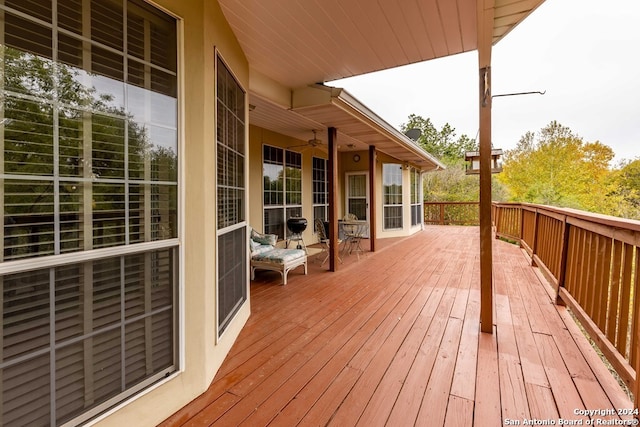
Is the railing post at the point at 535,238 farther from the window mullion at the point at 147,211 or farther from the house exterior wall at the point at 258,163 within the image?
the window mullion at the point at 147,211

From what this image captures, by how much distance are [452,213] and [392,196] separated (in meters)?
5.09

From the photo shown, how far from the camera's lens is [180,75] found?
1.64 m

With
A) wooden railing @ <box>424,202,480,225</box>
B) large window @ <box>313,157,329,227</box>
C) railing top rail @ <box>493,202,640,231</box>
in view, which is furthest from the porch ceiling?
wooden railing @ <box>424,202,480,225</box>

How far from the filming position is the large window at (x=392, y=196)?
8453 mm

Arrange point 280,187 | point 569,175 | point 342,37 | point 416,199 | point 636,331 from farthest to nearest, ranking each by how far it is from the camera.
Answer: point 569,175, point 416,199, point 280,187, point 342,37, point 636,331

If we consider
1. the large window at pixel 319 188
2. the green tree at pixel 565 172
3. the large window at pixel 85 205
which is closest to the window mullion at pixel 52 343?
the large window at pixel 85 205

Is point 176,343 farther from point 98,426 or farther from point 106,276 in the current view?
point 106,276

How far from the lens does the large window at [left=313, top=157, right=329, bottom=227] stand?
7242 mm

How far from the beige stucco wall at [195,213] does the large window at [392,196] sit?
7042 mm

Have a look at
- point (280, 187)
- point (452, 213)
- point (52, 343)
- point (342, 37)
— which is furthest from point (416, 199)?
point (52, 343)

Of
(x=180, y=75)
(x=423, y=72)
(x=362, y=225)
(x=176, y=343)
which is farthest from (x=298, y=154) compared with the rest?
(x=423, y=72)

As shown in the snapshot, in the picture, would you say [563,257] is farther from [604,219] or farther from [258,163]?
[258,163]

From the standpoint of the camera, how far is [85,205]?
4.14 feet

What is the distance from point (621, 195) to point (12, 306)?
20533 millimetres
